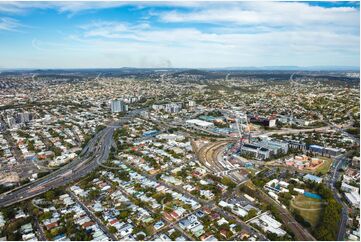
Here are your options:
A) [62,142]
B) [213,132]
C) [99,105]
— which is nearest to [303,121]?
[213,132]

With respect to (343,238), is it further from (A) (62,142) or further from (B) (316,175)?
(A) (62,142)

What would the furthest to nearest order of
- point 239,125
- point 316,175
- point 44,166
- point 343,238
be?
point 239,125, point 44,166, point 316,175, point 343,238

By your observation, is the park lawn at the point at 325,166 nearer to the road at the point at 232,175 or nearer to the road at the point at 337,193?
the road at the point at 337,193

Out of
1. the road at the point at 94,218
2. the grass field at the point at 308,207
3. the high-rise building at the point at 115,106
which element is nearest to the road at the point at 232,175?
the grass field at the point at 308,207

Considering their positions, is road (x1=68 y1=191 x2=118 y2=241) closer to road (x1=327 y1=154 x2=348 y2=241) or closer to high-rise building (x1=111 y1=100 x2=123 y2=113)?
road (x1=327 y1=154 x2=348 y2=241)

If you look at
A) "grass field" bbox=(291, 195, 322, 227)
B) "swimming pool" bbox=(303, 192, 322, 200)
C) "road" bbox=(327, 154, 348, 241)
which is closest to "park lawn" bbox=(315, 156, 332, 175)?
"road" bbox=(327, 154, 348, 241)

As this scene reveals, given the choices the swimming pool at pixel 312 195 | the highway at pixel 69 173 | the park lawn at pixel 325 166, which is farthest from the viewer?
the park lawn at pixel 325 166
